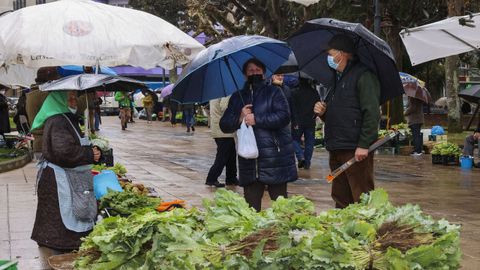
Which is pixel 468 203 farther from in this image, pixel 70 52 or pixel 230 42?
pixel 70 52

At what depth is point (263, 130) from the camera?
6301mm

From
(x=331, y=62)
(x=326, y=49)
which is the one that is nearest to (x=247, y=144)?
(x=331, y=62)

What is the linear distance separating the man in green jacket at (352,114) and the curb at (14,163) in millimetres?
9439

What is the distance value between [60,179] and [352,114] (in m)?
2.72

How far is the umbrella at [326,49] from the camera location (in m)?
6.04

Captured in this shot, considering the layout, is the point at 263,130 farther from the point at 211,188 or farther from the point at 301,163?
the point at 301,163

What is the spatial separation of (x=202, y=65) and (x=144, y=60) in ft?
7.90

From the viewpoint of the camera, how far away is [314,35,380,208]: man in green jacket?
587cm

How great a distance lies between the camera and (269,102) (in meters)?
6.38

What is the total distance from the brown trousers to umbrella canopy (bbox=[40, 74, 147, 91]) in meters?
2.28

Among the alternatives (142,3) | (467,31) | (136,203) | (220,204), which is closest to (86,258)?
(220,204)

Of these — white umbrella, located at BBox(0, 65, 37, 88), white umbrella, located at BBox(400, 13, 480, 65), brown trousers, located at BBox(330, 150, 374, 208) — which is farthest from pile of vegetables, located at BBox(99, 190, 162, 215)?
white umbrella, located at BBox(0, 65, 37, 88)

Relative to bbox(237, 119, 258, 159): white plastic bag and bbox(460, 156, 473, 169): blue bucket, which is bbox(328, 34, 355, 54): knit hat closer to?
bbox(237, 119, 258, 159): white plastic bag

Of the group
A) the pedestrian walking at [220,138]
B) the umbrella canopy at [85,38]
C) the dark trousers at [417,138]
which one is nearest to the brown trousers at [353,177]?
the umbrella canopy at [85,38]
